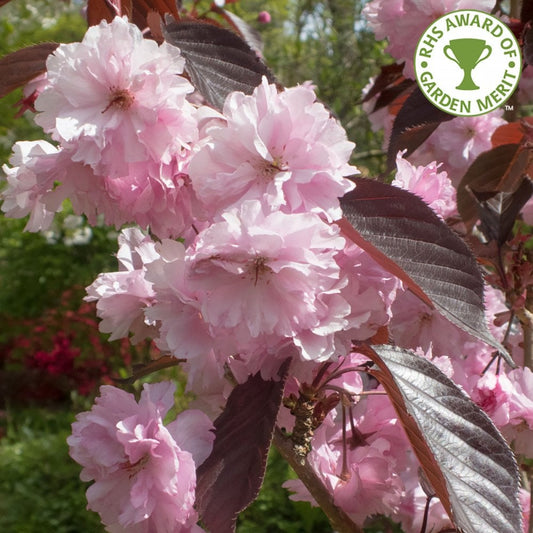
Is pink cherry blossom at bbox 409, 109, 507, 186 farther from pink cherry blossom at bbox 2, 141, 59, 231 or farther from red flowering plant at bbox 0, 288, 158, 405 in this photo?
red flowering plant at bbox 0, 288, 158, 405

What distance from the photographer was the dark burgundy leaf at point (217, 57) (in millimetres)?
708

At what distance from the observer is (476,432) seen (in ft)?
2.21

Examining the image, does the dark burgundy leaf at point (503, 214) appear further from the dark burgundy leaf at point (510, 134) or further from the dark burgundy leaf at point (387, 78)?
the dark burgundy leaf at point (387, 78)

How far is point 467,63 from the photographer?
102 cm

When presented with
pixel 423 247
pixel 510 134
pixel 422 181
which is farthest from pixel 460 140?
pixel 423 247

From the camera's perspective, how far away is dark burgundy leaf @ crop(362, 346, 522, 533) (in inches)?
24.9

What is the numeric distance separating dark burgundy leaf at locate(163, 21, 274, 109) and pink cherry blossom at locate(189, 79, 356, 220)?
11 cm

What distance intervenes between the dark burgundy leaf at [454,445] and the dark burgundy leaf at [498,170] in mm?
568

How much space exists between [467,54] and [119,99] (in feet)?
1.89

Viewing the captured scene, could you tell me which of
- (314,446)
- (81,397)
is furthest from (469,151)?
(81,397)

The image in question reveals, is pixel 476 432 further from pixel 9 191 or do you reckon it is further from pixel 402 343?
pixel 9 191

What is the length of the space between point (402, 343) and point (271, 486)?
2.74 meters

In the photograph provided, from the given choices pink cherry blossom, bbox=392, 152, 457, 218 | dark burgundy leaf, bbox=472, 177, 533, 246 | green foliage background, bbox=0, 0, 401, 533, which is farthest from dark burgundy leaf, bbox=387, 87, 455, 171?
green foliage background, bbox=0, 0, 401, 533

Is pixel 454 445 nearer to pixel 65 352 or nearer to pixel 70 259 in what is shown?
pixel 70 259
